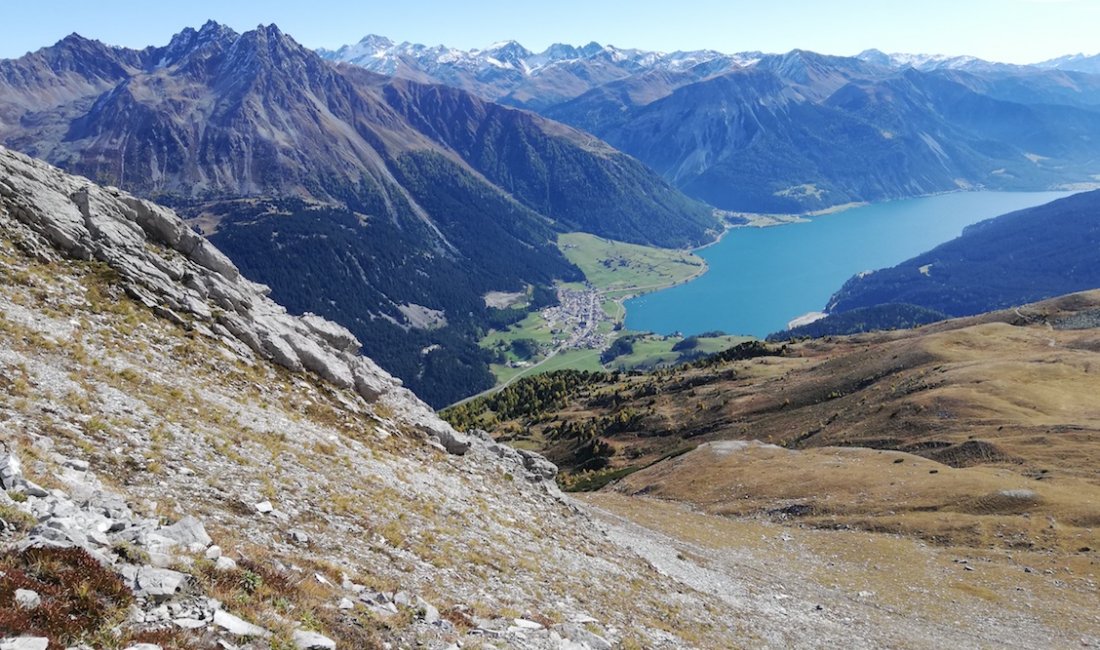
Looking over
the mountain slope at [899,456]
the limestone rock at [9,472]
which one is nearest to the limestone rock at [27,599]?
the limestone rock at [9,472]

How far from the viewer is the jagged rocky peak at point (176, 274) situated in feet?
106

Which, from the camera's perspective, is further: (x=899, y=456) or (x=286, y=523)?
(x=899, y=456)

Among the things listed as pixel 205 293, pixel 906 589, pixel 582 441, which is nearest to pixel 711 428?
pixel 582 441

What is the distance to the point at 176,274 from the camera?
35.7 meters

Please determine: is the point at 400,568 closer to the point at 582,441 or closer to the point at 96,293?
the point at 96,293

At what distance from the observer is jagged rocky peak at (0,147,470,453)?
3244 cm

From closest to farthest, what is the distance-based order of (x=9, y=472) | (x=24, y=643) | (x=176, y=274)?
(x=24, y=643) → (x=9, y=472) → (x=176, y=274)

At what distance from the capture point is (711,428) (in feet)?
329

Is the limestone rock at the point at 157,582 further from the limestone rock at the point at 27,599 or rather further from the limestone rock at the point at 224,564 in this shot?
the limestone rock at the point at 27,599

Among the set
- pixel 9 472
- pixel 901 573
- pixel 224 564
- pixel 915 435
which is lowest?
pixel 901 573

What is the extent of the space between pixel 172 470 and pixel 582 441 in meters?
95.7

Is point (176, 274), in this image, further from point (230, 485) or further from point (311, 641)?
point (311, 641)

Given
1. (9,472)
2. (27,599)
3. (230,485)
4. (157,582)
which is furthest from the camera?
(230,485)

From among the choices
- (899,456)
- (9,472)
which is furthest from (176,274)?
(899,456)
